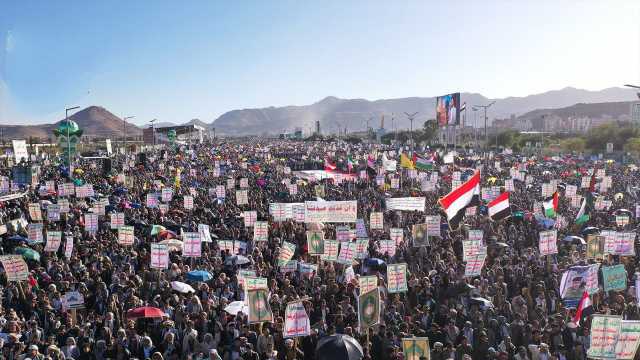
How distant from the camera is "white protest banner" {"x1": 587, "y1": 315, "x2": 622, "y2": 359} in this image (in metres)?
8.31

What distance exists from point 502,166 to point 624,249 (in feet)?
114

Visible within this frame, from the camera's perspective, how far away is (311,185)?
33688 millimetres

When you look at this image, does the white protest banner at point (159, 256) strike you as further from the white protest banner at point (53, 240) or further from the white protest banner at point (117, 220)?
the white protest banner at point (117, 220)

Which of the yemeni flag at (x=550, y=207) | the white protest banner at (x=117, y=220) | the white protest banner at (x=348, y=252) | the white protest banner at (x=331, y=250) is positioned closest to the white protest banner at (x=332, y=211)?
the white protest banner at (x=331, y=250)

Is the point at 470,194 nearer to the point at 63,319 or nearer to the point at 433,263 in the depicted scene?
the point at 433,263

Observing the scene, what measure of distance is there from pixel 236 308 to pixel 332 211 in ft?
19.9

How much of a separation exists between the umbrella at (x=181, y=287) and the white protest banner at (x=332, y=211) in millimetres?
4993

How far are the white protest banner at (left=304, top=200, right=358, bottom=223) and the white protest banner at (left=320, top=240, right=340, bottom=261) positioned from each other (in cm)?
218

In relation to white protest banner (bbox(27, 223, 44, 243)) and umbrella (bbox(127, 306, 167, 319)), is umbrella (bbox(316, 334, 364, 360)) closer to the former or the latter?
umbrella (bbox(127, 306, 167, 319))

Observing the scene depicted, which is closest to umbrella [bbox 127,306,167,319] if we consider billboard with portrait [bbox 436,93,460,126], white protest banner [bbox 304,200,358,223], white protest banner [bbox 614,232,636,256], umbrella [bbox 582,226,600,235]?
white protest banner [bbox 304,200,358,223]

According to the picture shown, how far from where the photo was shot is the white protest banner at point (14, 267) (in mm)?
Answer: 12477

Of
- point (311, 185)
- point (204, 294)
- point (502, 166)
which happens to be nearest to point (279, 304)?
point (204, 294)

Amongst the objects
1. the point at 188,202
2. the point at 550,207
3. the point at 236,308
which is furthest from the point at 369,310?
the point at 188,202

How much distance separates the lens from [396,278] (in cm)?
1215
